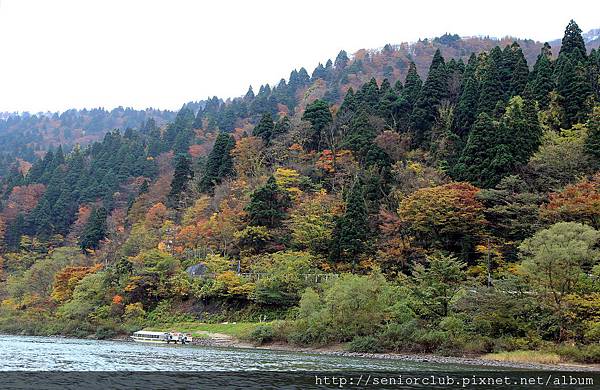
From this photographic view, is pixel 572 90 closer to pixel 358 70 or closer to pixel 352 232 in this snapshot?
pixel 352 232

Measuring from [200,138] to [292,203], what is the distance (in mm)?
65195

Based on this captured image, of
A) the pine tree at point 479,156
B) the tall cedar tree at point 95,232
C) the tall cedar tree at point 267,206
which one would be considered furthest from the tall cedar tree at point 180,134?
the pine tree at point 479,156

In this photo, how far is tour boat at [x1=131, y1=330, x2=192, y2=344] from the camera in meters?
57.6

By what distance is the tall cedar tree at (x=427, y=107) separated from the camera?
74938mm

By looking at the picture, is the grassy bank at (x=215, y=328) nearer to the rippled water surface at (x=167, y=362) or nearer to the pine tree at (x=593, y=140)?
A: the rippled water surface at (x=167, y=362)

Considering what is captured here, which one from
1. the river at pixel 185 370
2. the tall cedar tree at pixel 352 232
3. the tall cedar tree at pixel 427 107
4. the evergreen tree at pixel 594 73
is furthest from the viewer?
the tall cedar tree at pixel 427 107

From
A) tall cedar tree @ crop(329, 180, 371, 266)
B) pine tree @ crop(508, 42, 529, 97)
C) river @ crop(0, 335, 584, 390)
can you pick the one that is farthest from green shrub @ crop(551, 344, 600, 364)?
pine tree @ crop(508, 42, 529, 97)

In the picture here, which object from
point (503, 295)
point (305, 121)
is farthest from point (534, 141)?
point (305, 121)

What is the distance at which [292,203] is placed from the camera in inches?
2810

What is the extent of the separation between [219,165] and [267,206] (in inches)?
853

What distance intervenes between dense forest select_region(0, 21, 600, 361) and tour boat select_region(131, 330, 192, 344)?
4.79 m

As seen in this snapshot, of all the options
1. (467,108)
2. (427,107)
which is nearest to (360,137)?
(427,107)

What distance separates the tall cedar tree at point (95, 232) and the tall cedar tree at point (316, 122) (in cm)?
3681

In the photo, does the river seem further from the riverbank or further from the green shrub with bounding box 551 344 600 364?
the green shrub with bounding box 551 344 600 364
